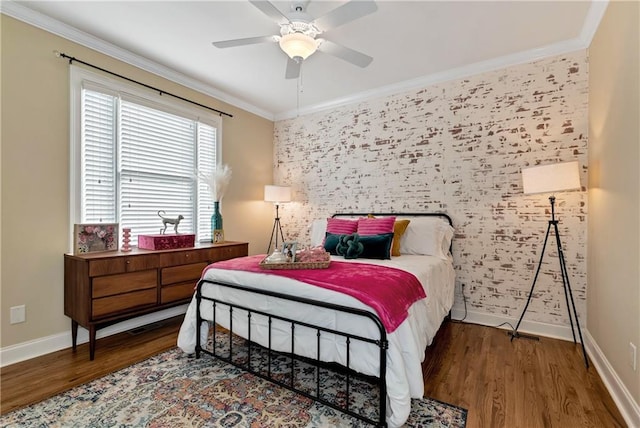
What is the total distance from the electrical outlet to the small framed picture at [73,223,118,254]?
56 centimetres

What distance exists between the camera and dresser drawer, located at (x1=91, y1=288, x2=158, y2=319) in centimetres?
251

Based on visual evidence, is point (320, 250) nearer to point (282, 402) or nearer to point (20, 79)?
point (282, 402)

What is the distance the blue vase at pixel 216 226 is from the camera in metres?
3.81

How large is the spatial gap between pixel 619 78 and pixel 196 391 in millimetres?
3552

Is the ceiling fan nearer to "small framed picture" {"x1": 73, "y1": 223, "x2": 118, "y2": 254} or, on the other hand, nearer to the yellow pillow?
the yellow pillow

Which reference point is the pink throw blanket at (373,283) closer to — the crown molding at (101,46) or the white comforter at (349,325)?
the white comforter at (349,325)

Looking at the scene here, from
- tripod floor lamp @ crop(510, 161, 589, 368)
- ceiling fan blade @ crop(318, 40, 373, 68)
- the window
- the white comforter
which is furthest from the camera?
the window

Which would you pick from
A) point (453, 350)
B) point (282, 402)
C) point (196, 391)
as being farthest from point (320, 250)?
point (453, 350)

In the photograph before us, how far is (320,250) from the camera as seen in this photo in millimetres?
2416

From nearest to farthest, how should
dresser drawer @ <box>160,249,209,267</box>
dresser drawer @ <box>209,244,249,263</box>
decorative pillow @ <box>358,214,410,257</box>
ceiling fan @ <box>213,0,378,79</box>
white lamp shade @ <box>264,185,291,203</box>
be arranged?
ceiling fan @ <box>213,0,378,79</box> → dresser drawer @ <box>160,249,209,267</box> → decorative pillow @ <box>358,214,410,257</box> → dresser drawer @ <box>209,244,249,263</box> → white lamp shade @ <box>264,185,291,203</box>

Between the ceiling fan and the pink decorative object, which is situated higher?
the ceiling fan

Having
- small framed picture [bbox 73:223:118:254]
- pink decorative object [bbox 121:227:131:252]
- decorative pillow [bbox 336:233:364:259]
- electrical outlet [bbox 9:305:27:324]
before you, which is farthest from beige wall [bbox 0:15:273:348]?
decorative pillow [bbox 336:233:364:259]

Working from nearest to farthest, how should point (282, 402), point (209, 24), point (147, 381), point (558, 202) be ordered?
point (282, 402) < point (147, 381) < point (209, 24) < point (558, 202)

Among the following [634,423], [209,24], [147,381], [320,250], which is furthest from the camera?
[209,24]
